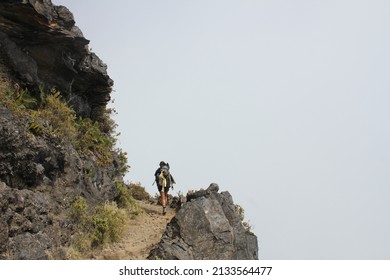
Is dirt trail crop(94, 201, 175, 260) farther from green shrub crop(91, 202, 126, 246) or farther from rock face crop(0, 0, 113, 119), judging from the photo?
rock face crop(0, 0, 113, 119)

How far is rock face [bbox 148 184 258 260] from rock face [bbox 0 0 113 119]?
7627 millimetres

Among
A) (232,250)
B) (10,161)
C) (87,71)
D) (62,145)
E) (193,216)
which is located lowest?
(232,250)

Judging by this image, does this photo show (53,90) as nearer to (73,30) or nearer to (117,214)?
(73,30)

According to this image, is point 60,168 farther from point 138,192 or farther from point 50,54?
point 138,192

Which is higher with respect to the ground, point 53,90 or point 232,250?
point 53,90

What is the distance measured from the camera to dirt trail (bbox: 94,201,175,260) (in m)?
13.2

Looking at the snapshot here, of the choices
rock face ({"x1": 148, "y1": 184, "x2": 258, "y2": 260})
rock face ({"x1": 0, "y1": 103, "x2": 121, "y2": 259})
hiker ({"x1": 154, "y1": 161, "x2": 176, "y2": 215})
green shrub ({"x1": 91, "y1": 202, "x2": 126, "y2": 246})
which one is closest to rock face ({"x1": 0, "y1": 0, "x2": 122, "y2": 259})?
rock face ({"x1": 0, "y1": 103, "x2": 121, "y2": 259})

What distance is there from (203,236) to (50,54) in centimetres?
994

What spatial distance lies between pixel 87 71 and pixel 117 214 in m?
6.64

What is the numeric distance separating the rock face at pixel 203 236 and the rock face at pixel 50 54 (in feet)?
25.0

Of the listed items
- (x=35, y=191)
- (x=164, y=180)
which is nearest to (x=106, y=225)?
(x=35, y=191)
